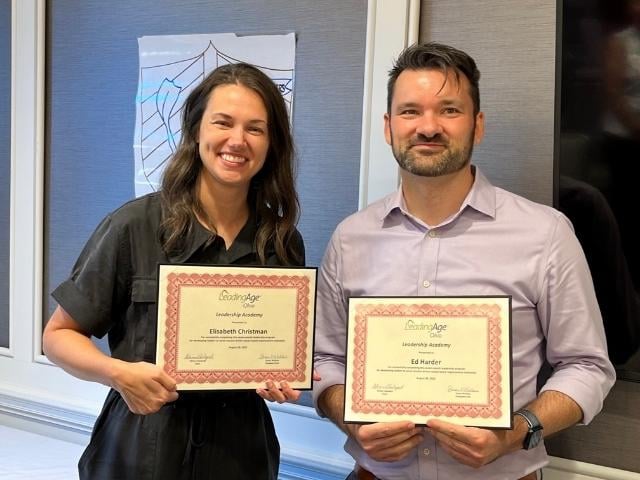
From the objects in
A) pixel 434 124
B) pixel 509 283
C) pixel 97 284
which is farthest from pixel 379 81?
pixel 97 284

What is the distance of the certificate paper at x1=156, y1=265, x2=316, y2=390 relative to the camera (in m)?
1.29

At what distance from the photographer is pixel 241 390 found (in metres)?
1.35

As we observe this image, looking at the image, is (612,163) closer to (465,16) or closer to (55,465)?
(465,16)

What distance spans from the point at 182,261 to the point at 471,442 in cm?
64

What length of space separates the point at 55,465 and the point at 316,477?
2.61ft

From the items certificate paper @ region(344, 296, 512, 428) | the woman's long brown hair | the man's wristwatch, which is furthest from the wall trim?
the man's wristwatch

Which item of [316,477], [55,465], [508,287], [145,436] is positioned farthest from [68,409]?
[508,287]

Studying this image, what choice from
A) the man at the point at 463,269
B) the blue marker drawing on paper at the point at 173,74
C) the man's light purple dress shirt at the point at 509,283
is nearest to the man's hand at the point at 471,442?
the man at the point at 463,269

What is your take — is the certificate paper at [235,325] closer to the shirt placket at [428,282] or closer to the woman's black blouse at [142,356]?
the woman's black blouse at [142,356]

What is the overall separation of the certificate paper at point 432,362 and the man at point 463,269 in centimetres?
7

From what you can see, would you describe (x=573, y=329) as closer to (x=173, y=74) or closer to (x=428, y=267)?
(x=428, y=267)

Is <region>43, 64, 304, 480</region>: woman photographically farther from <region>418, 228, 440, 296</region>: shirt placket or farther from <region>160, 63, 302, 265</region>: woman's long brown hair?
<region>418, 228, 440, 296</region>: shirt placket

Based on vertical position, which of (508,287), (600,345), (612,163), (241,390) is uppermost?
(612,163)

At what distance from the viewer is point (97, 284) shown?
1.34 m
